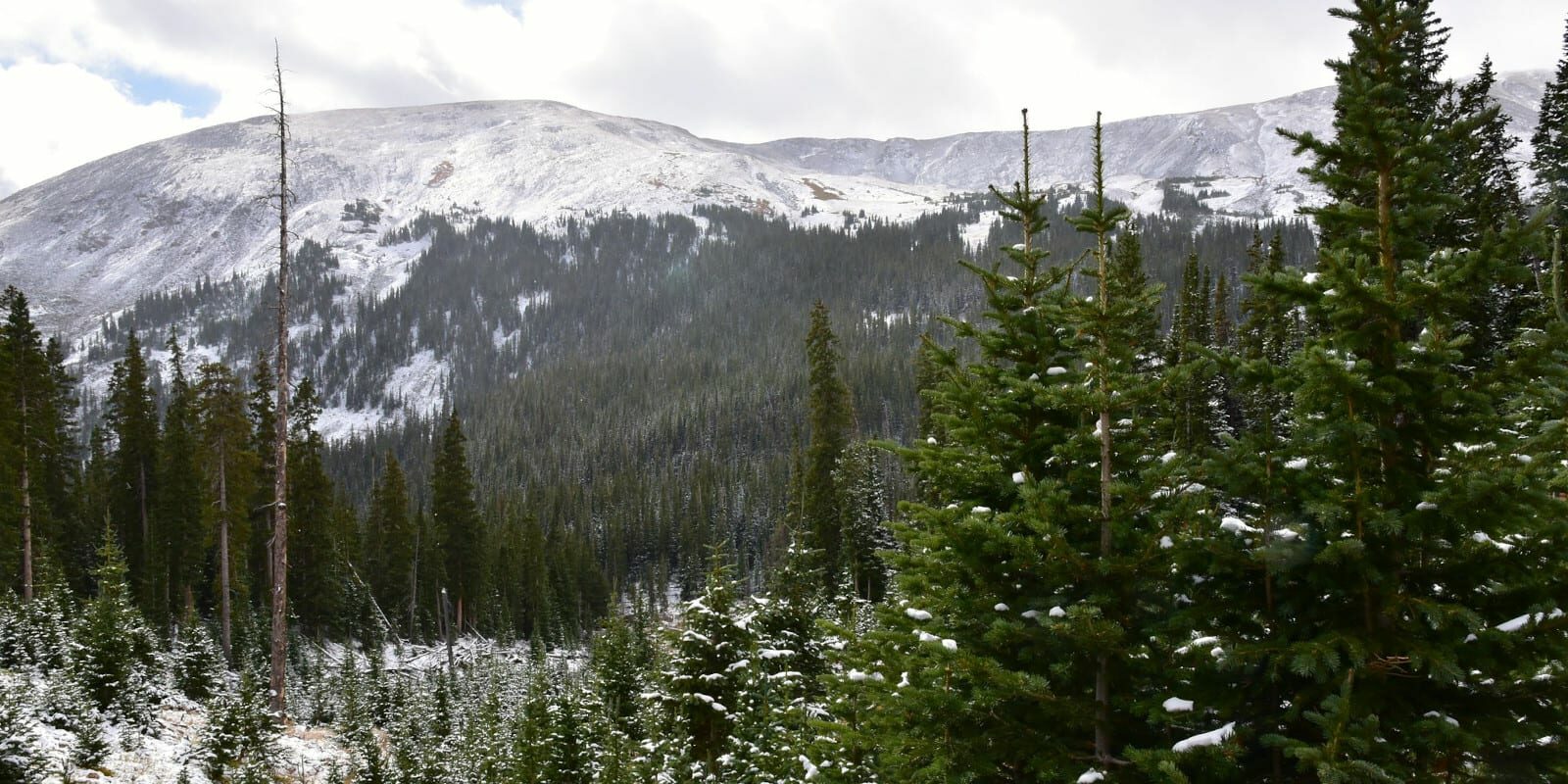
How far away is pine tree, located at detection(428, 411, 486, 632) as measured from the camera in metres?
51.4

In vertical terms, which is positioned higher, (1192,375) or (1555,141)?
(1555,141)

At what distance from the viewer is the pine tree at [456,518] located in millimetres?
51375

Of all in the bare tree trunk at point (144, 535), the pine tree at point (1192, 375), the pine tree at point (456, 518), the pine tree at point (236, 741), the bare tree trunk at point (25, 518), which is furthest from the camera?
the pine tree at point (456, 518)

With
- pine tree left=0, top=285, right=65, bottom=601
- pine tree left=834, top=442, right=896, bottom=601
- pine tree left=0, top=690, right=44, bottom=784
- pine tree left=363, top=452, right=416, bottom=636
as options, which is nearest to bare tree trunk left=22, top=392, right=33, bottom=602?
pine tree left=0, top=285, right=65, bottom=601

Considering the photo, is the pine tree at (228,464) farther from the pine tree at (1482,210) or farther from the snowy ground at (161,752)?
the pine tree at (1482,210)

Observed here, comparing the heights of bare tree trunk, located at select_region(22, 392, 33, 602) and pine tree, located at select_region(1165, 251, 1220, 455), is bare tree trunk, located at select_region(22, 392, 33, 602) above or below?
below

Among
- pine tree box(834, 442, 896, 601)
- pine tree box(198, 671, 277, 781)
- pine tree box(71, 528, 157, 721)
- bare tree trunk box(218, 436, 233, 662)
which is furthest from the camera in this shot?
pine tree box(834, 442, 896, 601)

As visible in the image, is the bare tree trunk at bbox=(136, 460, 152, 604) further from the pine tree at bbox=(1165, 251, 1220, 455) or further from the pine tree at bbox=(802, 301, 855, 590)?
the pine tree at bbox=(1165, 251, 1220, 455)

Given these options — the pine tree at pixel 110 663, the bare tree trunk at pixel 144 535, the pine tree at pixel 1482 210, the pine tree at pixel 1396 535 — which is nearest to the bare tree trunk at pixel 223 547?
the bare tree trunk at pixel 144 535

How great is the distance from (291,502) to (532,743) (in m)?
33.1

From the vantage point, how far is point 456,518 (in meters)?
52.1

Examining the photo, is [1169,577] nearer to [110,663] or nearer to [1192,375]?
[1192,375]

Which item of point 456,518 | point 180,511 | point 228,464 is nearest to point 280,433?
point 228,464

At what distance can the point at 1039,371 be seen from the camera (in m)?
7.41
